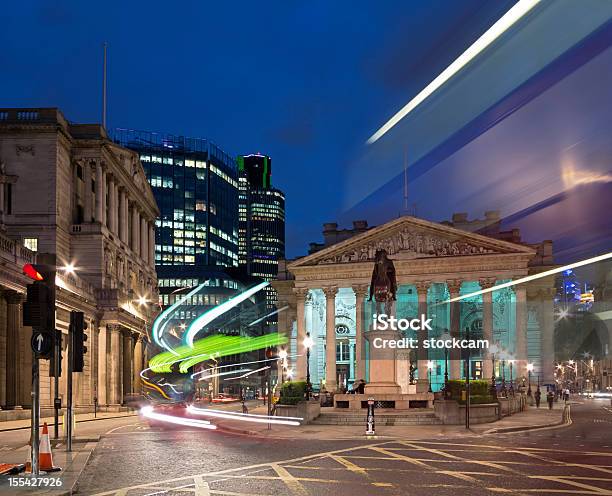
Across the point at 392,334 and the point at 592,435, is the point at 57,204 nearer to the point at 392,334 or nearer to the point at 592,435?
the point at 392,334

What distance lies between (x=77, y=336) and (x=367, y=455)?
10.1 meters

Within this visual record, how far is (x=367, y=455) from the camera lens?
25625 millimetres

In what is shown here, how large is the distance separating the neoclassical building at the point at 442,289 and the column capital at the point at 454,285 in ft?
0.37

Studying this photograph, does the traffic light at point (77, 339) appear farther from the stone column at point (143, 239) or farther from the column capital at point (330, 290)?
the stone column at point (143, 239)

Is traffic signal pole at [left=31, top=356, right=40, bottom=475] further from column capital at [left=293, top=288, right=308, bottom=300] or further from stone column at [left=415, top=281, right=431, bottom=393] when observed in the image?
column capital at [left=293, top=288, right=308, bottom=300]

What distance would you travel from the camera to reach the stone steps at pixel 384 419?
42812mm

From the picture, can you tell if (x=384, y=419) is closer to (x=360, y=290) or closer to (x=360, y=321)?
(x=360, y=290)

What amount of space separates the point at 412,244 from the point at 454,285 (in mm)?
6970

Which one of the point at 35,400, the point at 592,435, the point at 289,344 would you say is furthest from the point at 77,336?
the point at 289,344

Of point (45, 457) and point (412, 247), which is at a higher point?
point (412, 247)

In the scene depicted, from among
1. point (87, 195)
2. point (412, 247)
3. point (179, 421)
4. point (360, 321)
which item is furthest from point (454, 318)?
point (179, 421)

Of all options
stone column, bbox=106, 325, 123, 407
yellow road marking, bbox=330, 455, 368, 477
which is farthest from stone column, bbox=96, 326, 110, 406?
yellow road marking, bbox=330, 455, 368, 477

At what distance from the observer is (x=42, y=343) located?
1797 cm

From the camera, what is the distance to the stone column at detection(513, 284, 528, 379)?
90.8 meters
